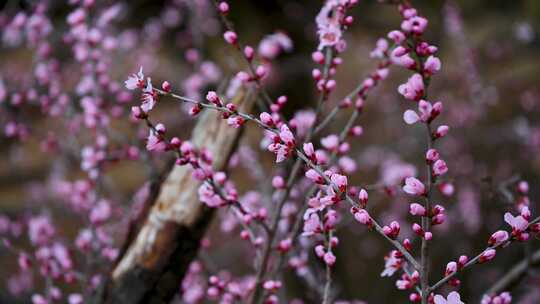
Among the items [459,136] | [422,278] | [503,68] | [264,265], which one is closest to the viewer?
[422,278]

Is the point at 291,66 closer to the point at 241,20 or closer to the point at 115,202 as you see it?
the point at 241,20

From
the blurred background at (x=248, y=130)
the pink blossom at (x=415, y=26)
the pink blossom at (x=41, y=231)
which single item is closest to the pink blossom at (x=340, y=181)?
the pink blossom at (x=415, y=26)

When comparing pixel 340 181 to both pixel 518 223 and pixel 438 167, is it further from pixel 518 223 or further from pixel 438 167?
pixel 518 223

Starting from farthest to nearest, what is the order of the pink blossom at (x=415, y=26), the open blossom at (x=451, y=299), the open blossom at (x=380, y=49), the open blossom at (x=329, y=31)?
the open blossom at (x=380, y=49)
the open blossom at (x=329, y=31)
the pink blossom at (x=415, y=26)
the open blossom at (x=451, y=299)

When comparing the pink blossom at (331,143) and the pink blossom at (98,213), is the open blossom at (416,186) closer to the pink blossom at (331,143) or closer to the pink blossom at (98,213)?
the pink blossom at (331,143)

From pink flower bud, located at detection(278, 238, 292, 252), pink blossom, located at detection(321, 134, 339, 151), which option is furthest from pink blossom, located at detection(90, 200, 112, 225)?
pink blossom, located at detection(321, 134, 339, 151)

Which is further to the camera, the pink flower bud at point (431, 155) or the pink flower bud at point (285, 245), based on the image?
the pink flower bud at point (285, 245)

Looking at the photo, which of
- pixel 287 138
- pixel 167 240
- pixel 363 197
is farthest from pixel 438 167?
pixel 167 240

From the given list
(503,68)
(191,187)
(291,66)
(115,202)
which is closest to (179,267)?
(191,187)

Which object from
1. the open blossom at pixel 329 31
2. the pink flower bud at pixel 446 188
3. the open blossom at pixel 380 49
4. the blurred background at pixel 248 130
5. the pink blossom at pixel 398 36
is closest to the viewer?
the pink blossom at pixel 398 36
